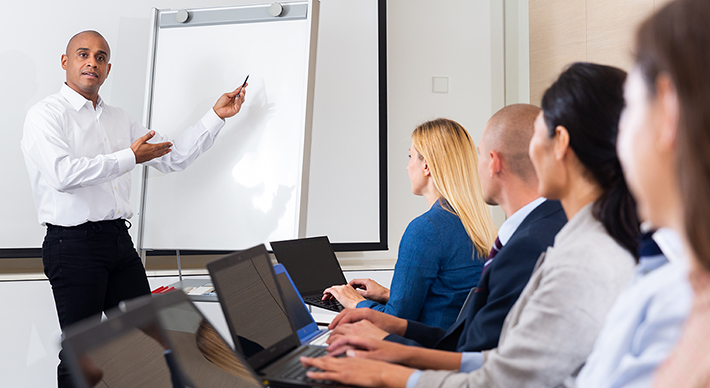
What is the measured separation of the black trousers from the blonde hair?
1328 millimetres

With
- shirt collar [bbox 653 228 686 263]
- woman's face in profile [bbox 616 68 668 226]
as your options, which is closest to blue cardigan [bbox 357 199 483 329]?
shirt collar [bbox 653 228 686 263]

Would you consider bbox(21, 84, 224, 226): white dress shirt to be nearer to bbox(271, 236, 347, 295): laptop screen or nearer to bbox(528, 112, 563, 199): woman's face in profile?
bbox(271, 236, 347, 295): laptop screen

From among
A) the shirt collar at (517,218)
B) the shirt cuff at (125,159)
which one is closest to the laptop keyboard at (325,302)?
the shirt collar at (517,218)

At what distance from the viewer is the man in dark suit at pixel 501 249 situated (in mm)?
1053

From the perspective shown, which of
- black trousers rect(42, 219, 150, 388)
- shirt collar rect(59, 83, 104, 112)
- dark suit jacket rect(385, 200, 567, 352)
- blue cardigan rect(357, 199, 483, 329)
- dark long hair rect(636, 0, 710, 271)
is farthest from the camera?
shirt collar rect(59, 83, 104, 112)

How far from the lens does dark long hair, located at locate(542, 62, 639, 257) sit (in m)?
0.85

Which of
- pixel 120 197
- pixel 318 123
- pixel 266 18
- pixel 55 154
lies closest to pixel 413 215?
pixel 318 123

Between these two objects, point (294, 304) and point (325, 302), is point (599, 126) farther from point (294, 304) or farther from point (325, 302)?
point (325, 302)

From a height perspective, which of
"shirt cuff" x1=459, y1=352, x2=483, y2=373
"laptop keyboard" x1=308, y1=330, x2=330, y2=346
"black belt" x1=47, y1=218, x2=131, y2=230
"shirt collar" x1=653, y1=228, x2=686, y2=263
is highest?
"shirt collar" x1=653, y1=228, x2=686, y2=263

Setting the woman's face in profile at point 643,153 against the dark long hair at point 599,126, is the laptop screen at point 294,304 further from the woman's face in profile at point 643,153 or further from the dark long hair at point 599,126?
the woman's face in profile at point 643,153

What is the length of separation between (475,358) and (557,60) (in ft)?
8.47

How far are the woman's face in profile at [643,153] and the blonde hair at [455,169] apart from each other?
1061mm

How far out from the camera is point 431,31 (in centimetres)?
326

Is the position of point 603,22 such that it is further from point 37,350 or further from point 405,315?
point 37,350
